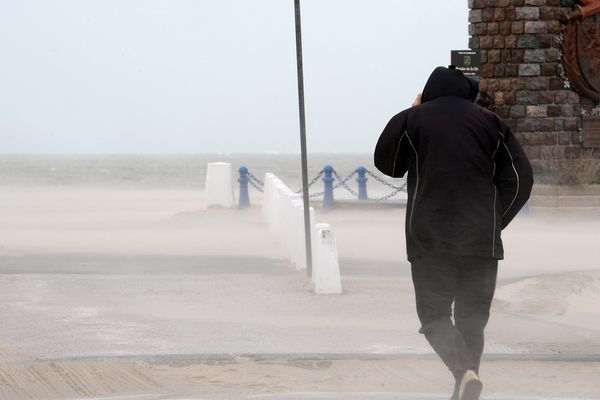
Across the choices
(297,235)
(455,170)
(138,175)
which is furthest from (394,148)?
(138,175)

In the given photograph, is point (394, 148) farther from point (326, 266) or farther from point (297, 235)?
point (297, 235)

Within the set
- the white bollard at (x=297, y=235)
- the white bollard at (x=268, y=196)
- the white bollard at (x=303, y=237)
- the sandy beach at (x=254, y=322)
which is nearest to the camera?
the sandy beach at (x=254, y=322)

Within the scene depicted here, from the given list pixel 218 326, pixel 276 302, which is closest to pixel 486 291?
pixel 218 326

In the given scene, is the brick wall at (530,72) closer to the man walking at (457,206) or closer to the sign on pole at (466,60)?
the sign on pole at (466,60)

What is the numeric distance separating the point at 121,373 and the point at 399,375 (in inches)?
71.0

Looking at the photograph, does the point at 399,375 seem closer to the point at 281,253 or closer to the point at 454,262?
the point at 454,262

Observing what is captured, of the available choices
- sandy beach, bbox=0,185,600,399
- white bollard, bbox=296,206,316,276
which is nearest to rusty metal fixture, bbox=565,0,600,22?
sandy beach, bbox=0,185,600,399

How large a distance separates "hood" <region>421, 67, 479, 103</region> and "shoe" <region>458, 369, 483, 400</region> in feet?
5.02

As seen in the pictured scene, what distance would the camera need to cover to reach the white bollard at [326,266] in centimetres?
1252

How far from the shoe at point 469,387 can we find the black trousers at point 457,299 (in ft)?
0.31

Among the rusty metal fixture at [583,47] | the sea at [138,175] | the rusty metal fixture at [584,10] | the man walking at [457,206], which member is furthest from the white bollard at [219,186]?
the sea at [138,175]

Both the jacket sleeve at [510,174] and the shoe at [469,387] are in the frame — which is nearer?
the shoe at [469,387]

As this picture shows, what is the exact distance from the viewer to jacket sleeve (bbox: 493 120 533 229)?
686 centimetres

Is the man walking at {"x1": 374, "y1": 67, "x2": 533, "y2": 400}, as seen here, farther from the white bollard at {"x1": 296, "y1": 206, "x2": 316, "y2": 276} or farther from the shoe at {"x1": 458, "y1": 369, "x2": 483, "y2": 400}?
the white bollard at {"x1": 296, "y1": 206, "x2": 316, "y2": 276}
